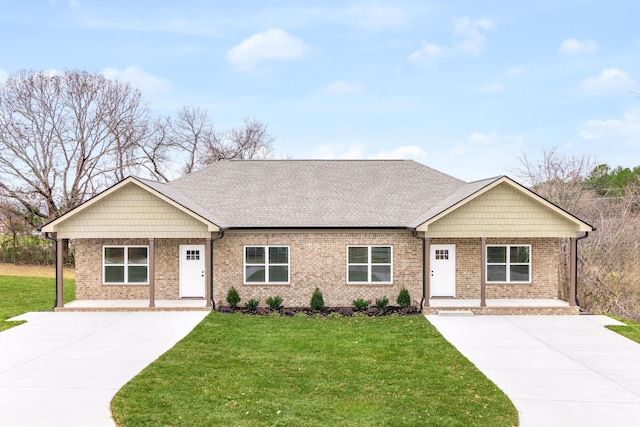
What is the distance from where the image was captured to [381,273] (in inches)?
714

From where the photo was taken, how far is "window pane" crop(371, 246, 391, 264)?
1811cm

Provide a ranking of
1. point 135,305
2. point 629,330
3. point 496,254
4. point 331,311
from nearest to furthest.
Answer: point 629,330, point 135,305, point 331,311, point 496,254

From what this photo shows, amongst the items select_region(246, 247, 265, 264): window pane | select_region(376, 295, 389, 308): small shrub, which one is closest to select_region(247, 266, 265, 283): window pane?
select_region(246, 247, 265, 264): window pane

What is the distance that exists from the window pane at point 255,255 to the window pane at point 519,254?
9892 mm

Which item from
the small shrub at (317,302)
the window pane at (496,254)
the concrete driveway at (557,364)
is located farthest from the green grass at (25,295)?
the window pane at (496,254)

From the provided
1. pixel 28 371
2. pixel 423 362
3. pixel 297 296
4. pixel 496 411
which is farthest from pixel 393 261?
pixel 28 371

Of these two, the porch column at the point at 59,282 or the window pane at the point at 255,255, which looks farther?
the window pane at the point at 255,255

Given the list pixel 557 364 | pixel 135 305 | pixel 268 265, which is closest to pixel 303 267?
pixel 268 265

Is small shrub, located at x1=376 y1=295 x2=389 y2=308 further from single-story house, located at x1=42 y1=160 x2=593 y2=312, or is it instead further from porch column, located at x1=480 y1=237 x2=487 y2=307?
porch column, located at x1=480 y1=237 x2=487 y2=307

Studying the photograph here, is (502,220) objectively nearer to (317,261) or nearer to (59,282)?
(317,261)

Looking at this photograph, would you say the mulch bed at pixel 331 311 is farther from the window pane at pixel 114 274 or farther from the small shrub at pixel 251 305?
the window pane at pixel 114 274

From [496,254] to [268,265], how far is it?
9.08m

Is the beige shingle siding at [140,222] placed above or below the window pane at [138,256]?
above

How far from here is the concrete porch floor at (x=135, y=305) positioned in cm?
1667
